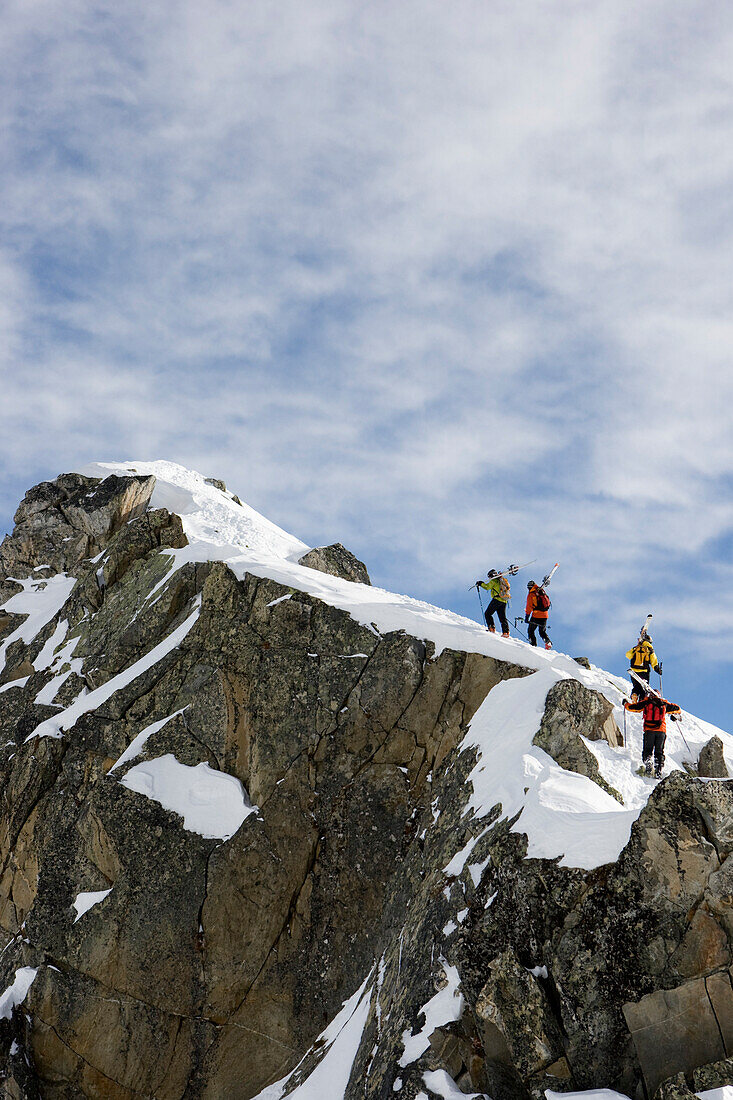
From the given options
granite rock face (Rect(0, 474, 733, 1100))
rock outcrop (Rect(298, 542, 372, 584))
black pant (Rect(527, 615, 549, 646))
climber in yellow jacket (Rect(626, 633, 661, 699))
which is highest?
rock outcrop (Rect(298, 542, 372, 584))

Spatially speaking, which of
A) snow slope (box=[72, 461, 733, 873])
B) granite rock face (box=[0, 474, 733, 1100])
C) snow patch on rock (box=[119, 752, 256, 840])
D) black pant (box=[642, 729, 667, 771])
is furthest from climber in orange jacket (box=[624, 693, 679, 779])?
snow patch on rock (box=[119, 752, 256, 840])

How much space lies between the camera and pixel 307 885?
19422 mm

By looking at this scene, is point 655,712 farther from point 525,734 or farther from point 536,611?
point 536,611

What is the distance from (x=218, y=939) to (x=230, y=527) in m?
19.6

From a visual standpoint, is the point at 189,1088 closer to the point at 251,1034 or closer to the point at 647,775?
the point at 251,1034

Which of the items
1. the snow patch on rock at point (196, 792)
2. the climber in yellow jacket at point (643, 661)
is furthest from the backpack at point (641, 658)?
the snow patch on rock at point (196, 792)

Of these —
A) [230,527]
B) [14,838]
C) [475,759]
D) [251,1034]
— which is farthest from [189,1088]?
[230,527]

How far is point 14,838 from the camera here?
22844mm

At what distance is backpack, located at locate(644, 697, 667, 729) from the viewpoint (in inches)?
675

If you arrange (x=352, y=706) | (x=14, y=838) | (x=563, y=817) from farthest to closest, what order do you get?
(x=14, y=838)
(x=352, y=706)
(x=563, y=817)

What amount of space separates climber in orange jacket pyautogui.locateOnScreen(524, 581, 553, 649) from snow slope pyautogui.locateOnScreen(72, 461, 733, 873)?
169 cm

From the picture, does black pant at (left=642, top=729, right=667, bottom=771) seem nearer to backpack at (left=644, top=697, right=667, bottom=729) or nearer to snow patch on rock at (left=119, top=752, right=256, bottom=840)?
backpack at (left=644, top=697, right=667, bottom=729)

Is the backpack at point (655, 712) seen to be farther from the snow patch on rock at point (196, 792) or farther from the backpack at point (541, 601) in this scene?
the snow patch on rock at point (196, 792)

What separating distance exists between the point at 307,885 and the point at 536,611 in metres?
9.95
